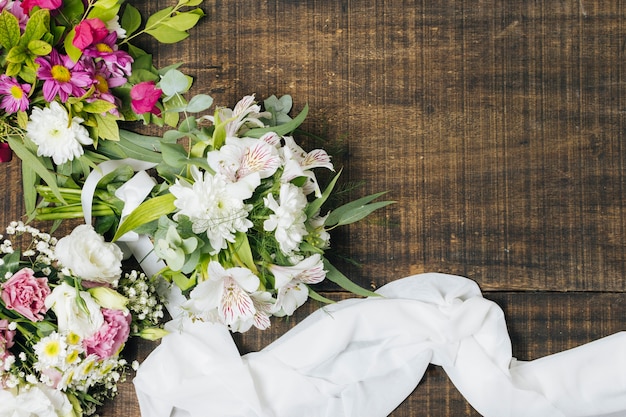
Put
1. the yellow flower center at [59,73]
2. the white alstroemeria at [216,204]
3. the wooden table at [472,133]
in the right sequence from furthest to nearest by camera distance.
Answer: the wooden table at [472,133] < the yellow flower center at [59,73] < the white alstroemeria at [216,204]

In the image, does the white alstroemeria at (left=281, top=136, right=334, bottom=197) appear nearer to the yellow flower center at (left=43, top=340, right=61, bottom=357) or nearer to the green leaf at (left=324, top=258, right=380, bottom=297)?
the green leaf at (left=324, top=258, right=380, bottom=297)

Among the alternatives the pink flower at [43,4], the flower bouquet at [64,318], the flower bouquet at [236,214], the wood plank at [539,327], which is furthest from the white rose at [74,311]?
the wood plank at [539,327]

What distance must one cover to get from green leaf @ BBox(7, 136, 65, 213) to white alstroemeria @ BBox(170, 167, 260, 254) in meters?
0.24

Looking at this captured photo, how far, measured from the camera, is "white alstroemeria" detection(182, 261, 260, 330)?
0.98 m

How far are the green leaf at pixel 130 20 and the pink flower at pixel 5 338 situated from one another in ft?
1.82

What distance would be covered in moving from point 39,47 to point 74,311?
0.44 metres

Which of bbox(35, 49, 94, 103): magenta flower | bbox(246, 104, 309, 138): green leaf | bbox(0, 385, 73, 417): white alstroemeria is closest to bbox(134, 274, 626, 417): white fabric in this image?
bbox(0, 385, 73, 417): white alstroemeria

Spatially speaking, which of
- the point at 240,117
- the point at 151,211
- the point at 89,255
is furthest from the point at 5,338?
the point at 240,117

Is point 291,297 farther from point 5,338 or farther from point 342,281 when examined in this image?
point 5,338

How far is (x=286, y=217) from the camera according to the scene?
0.95 metres

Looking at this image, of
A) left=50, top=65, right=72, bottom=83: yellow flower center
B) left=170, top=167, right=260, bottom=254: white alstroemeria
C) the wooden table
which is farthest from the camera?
the wooden table

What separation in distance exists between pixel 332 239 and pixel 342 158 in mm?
153

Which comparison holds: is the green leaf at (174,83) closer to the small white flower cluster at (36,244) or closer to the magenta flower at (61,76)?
the magenta flower at (61,76)

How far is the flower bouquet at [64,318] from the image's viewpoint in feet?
3.38
